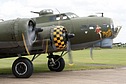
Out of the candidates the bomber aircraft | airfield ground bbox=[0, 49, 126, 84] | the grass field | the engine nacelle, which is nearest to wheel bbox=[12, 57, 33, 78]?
the bomber aircraft

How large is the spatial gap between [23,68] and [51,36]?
216 centimetres

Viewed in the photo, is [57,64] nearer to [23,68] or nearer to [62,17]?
[62,17]

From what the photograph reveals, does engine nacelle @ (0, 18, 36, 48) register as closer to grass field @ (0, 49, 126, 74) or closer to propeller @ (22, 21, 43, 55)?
propeller @ (22, 21, 43, 55)

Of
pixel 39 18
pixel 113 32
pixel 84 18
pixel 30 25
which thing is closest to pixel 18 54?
pixel 30 25

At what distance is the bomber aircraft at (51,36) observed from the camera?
1544 cm

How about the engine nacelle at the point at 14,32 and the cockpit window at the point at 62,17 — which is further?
the cockpit window at the point at 62,17

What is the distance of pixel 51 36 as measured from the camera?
16203 mm

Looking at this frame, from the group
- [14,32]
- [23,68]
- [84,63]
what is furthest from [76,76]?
[84,63]

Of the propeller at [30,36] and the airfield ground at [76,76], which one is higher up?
the propeller at [30,36]

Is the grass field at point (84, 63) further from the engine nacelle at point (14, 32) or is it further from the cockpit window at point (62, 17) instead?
the engine nacelle at point (14, 32)

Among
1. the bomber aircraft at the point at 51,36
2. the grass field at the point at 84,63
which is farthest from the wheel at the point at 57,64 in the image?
the grass field at the point at 84,63

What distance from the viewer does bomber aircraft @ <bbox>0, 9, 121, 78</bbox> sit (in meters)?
15.4

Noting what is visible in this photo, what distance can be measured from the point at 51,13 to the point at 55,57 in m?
2.87

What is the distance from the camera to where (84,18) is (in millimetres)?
18547
